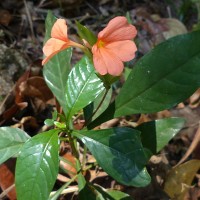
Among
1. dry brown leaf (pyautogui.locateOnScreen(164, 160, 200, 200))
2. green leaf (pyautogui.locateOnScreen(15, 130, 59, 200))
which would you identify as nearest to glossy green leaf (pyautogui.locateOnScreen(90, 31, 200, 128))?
green leaf (pyautogui.locateOnScreen(15, 130, 59, 200))

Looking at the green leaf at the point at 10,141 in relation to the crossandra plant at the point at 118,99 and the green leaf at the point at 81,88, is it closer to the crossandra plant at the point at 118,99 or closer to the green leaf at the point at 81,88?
the crossandra plant at the point at 118,99

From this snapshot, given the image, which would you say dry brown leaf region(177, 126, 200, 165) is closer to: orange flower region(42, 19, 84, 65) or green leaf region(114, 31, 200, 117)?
green leaf region(114, 31, 200, 117)

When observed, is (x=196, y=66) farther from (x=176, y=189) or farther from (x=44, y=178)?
(x=176, y=189)

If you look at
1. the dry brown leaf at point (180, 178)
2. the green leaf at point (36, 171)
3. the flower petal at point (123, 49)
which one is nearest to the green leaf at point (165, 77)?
the flower petal at point (123, 49)

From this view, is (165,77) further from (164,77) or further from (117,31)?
(117,31)

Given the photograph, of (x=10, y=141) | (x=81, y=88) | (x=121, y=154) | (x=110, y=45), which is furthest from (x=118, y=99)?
(x=10, y=141)

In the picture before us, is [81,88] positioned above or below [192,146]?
above
